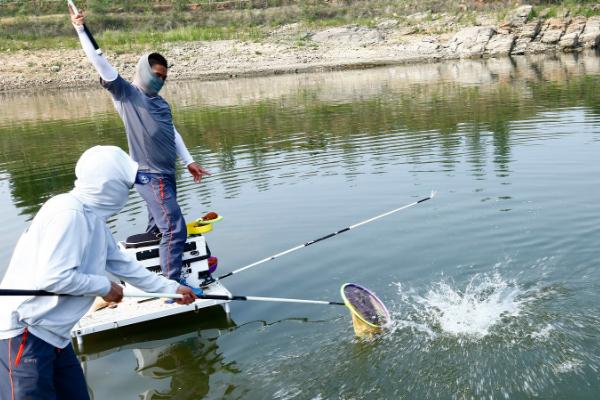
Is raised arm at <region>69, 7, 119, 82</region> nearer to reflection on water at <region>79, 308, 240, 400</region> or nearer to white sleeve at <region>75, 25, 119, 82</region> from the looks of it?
white sleeve at <region>75, 25, 119, 82</region>

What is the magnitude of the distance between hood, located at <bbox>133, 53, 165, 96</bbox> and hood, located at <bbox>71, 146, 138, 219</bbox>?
8.93 ft

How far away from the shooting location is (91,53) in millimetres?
6090

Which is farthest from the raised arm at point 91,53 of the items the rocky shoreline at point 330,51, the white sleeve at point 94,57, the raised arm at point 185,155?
the rocky shoreline at point 330,51

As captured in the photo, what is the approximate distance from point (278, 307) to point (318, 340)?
1089 millimetres

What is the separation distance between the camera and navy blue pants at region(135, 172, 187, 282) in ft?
22.3

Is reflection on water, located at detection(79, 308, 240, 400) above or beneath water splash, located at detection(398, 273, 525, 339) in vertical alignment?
above

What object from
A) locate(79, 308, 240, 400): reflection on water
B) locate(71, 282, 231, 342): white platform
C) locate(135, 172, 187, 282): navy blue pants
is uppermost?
locate(135, 172, 187, 282): navy blue pants

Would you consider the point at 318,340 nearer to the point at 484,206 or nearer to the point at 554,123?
the point at 484,206

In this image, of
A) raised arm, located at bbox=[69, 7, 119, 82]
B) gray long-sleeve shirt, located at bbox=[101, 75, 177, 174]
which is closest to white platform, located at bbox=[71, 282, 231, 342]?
gray long-sleeve shirt, located at bbox=[101, 75, 177, 174]

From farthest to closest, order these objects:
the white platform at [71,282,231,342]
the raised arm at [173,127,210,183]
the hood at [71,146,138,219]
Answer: the raised arm at [173,127,210,183]
the white platform at [71,282,231,342]
the hood at [71,146,138,219]

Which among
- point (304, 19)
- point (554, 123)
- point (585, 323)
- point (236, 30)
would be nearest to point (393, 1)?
point (304, 19)

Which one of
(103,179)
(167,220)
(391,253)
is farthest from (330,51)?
(103,179)

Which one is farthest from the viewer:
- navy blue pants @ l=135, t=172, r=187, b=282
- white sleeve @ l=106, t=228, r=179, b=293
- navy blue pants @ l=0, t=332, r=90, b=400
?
navy blue pants @ l=135, t=172, r=187, b=282

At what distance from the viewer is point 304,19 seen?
67188mm
